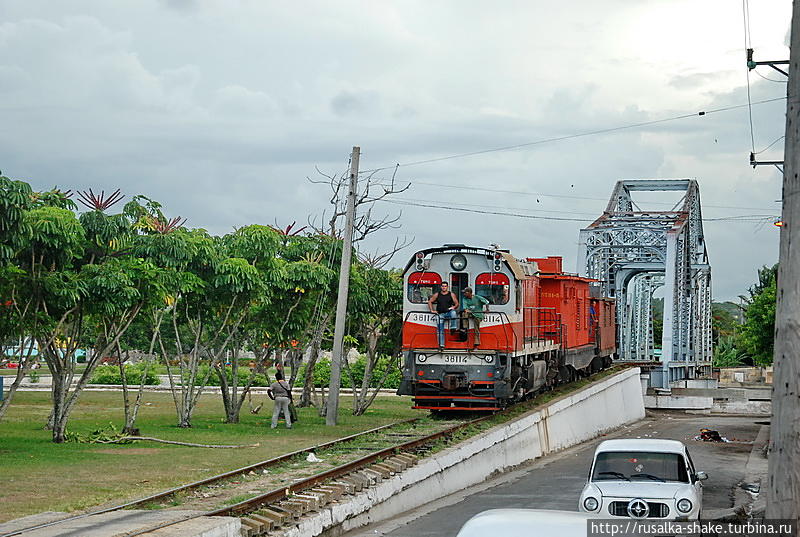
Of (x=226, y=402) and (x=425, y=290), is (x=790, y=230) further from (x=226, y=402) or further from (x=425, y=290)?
(x=226, y=402)

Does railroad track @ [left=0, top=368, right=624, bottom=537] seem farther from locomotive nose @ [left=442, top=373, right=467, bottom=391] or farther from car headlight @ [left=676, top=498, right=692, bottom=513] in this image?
car headlight @ [left=676, top=498, right=692, bottom=513]

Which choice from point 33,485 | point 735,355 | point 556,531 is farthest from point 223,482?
point 735,355

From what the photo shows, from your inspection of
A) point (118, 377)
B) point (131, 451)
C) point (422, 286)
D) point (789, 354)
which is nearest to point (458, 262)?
point (422, 286)

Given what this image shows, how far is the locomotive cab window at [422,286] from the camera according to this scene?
2375 centimetres

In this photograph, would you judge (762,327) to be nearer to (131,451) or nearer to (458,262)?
(458,262)

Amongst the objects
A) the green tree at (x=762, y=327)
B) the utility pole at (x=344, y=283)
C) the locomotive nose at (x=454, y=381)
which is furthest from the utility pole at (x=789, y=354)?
the green tree at (x=762, y=327)

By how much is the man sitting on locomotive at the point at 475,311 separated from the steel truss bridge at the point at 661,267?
121 ft

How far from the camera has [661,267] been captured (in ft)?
259

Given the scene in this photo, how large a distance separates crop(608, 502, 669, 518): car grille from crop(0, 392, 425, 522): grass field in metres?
6.78

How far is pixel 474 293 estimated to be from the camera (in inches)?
936

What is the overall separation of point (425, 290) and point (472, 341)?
1.75 m

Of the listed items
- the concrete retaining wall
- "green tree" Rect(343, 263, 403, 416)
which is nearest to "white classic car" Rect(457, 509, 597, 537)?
the concrete retaining wall

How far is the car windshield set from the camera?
44.8 feet

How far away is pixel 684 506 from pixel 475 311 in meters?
10.6
